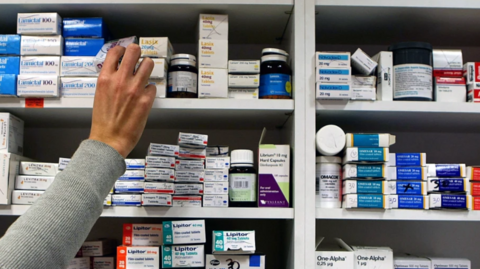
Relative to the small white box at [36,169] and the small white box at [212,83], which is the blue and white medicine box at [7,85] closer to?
the small white box at [36,169]

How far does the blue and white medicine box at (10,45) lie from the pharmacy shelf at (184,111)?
139 mm

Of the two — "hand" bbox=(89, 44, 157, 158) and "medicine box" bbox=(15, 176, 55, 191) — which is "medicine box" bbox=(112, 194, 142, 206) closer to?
"medicine box" bbox=(15, 176, 55, 191)

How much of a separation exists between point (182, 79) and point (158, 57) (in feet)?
0.31

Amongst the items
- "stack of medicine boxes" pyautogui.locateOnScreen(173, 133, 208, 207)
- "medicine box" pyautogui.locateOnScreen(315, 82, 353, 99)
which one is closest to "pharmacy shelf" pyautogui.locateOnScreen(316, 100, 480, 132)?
"medicine box" pyautogui.locateOnScreen(315, 82, 353, 99)

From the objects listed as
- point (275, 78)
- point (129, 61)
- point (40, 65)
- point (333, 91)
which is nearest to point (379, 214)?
point (333, 91)

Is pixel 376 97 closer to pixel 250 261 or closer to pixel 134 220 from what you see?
pixel 250 261

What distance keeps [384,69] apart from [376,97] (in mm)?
82

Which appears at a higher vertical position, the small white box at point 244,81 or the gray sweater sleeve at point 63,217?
the small white box at point 244,81

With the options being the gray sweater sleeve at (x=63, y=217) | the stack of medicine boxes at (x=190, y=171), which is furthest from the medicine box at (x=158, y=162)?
the gray sweater sleeve at (x=63, y=217)

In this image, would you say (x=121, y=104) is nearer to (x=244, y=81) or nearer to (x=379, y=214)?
(x=244, y=81)

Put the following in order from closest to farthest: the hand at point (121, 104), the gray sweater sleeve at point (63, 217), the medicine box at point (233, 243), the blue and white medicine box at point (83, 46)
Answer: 1. the gray sweater sleeve at point (63, 217)
2. the hand at point (121, 104)
3. the medicine box at point (233, 243)
4. the blue and white medicine box at point (83, 46)

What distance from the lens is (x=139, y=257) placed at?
1127 millimetres

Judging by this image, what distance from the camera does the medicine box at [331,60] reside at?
1150mm

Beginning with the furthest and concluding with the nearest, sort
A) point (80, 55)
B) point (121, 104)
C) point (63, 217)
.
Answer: point (80, 55), point (121, 104), point (63, 217)
